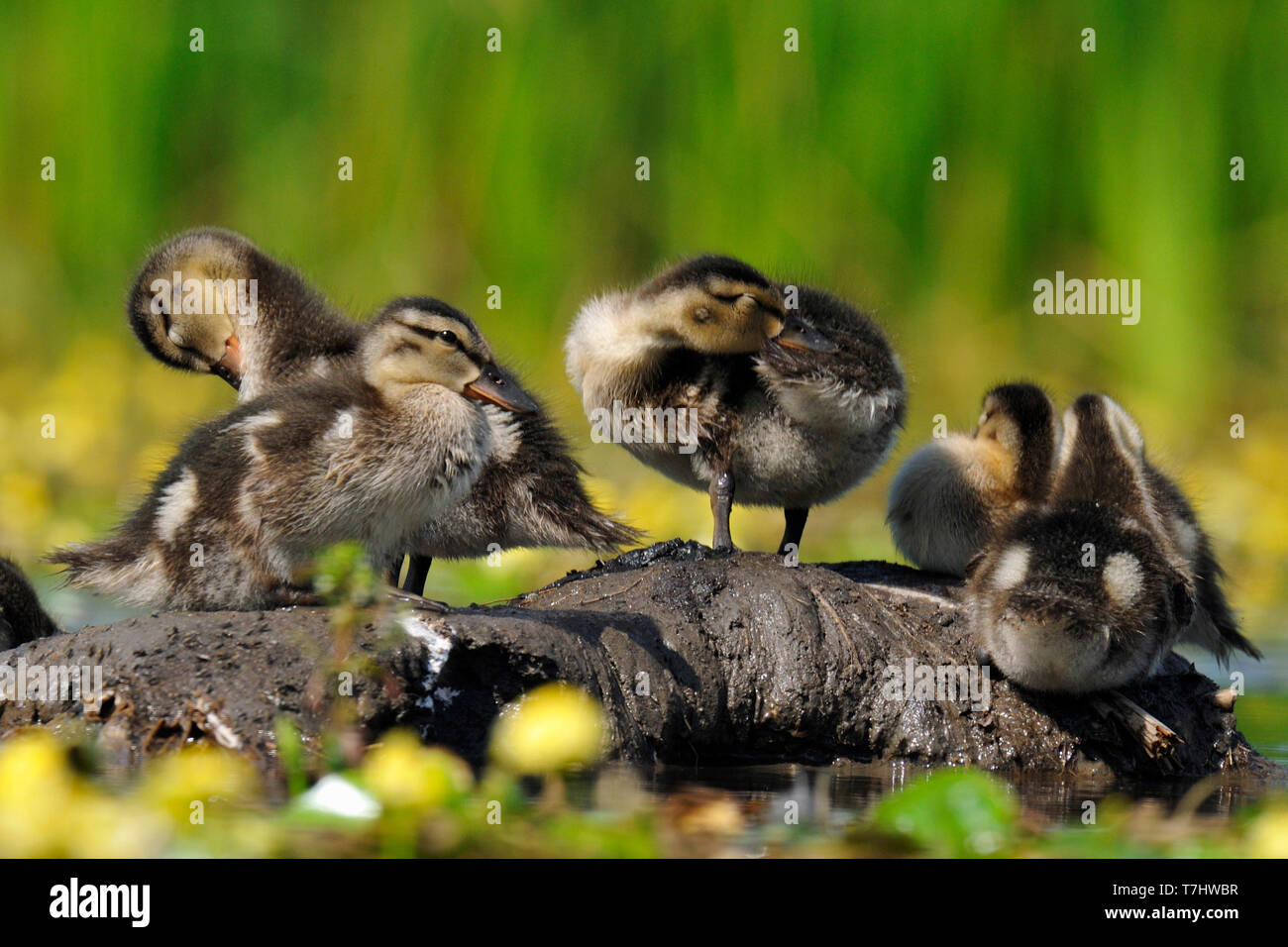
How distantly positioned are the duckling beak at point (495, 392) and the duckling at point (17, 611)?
4.83 ft

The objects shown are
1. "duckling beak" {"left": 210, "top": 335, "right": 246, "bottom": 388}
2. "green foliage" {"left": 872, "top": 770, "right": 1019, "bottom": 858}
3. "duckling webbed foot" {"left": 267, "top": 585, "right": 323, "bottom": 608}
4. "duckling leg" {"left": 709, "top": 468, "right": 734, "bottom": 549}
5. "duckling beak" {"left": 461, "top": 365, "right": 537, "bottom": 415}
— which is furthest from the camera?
"duckling beak" {"left": 210, "top": 335, "right": 246, "bottom": 388}

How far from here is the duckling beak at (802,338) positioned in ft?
17.6

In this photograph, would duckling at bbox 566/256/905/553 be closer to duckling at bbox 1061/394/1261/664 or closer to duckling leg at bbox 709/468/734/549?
duckling leg at bbox 709/468/734/549

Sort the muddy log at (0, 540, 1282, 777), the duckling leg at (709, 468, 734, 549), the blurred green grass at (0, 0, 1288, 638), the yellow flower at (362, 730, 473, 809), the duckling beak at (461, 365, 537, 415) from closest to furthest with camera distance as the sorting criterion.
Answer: the yellow flower at (362, 730, 473, 809), the muddy log at (0, 540, 1282, 777), the duckling beak at (461, 365, 537, 415), the duckling leg at (709, 468, 734, 549), the blurred green grass at (0, 0, 1288, 638)

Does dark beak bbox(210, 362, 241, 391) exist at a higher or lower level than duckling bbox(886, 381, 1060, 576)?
higher

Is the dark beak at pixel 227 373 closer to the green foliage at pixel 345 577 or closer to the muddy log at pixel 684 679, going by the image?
the muddy log at pixel 684 679

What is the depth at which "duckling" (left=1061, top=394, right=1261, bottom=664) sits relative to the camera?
5.36 meters

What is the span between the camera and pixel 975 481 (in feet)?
18.7

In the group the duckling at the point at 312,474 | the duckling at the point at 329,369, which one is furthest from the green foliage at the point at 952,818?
the duckling at the point at 329,369

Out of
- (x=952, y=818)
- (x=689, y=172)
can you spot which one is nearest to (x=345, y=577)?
(x=952, y=818)

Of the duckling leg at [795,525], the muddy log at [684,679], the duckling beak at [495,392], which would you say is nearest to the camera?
the muddy log at [684,679]

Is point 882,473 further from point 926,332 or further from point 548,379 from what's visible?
point 548,379

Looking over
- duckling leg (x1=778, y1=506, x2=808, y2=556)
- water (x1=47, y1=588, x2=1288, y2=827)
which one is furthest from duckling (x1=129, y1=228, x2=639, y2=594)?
water (x1=47, y1=588, x2=1288, y2=827)

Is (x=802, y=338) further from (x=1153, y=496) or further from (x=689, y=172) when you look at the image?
(x=689, y=172)
